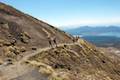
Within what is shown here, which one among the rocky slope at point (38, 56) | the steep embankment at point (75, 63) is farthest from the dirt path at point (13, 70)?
the steep embankment at point (75, 63)

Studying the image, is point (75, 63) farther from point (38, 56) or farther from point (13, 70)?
point (13, 70)

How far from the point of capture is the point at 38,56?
60.8 m

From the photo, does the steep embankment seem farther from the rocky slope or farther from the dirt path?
the dirt path

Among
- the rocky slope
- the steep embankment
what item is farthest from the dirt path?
the steep embankment

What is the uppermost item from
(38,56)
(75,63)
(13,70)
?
(38,56)

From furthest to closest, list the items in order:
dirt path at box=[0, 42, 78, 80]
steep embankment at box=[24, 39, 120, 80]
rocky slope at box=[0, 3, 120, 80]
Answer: steep embankment at box=[24, 39, 120, 80] → rocky slope at box=[0, 3, 120, 80] → dirt path at box=[0, 42, 78, 80]

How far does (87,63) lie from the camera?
70625mm

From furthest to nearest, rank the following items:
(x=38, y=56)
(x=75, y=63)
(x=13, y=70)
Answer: (x=75, y=63) → (x=38, y=56) → (x=13, y=70)

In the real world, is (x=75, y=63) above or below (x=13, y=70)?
below

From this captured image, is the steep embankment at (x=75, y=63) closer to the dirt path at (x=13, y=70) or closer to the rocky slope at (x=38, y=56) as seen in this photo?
the rocky slope at (x=38, y=56)

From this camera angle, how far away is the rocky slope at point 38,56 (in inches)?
1793

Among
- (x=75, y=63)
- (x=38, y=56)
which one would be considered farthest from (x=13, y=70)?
(x=75, y=63)

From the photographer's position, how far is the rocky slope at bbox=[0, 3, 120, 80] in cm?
4553

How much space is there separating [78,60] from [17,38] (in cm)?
1906
